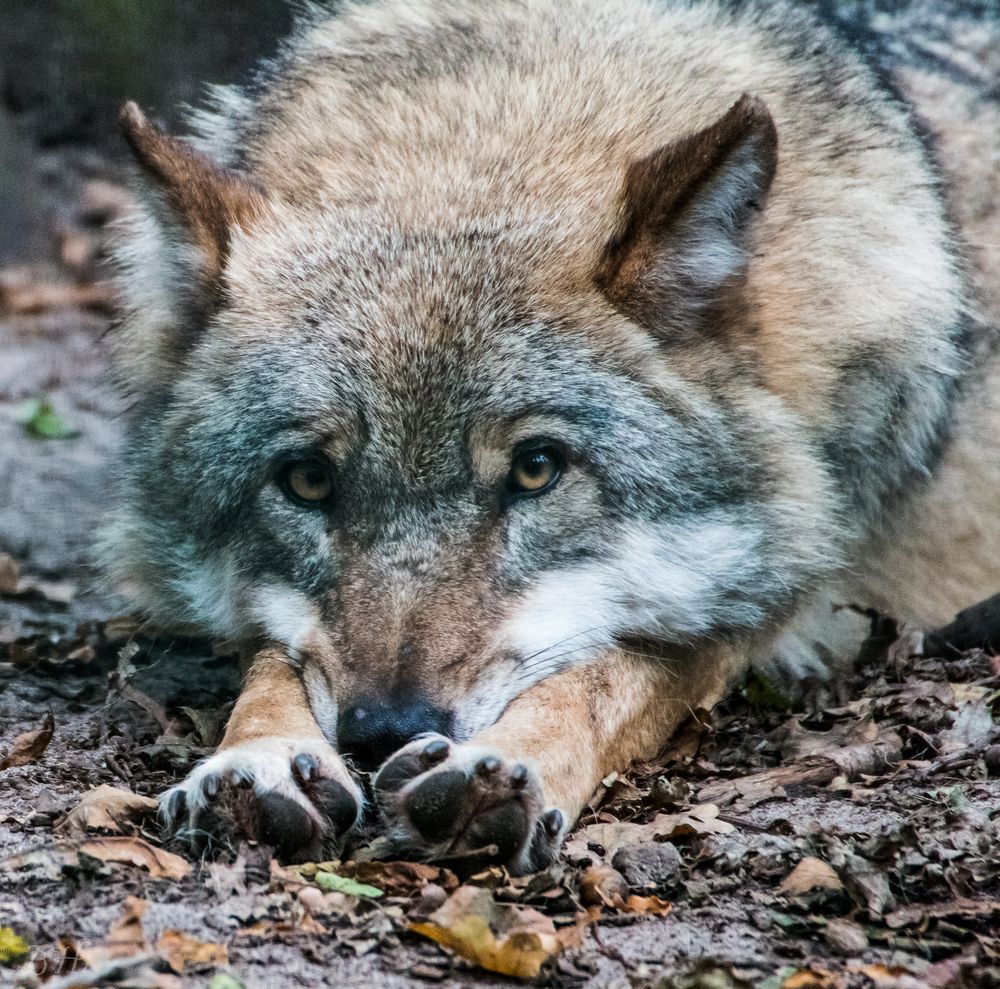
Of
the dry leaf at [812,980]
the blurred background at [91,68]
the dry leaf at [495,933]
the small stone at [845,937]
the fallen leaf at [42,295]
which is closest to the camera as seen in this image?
the dry leaf at [812,980]

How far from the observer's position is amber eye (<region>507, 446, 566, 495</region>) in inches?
154

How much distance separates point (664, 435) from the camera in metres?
4.02

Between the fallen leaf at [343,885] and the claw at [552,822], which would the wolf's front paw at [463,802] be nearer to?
the claw at [552,822]

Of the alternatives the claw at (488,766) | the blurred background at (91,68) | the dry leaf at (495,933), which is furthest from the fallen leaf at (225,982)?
the blurred background at (91,68)

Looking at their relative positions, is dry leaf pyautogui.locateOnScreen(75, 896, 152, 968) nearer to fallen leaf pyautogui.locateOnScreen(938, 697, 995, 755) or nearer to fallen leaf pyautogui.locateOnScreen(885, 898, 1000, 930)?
fallen leaf pyautogui.locateOnScreen(885, 898, 1000, 930)

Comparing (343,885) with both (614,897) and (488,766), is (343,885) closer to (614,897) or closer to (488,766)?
(488,766)

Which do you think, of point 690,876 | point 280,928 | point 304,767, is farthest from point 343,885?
point 690,876

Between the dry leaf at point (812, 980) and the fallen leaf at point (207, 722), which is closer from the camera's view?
the dry leaf at point (812, 980)

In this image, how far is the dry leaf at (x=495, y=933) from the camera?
9.04 feet

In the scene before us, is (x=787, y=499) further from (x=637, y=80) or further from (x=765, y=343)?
(x=637, y=80)

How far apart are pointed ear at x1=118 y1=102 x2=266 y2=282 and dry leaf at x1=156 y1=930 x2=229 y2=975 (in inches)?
89.0

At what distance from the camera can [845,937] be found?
2.92m

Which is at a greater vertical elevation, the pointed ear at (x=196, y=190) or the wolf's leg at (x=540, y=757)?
the pointed ear at (x=196, y=190)

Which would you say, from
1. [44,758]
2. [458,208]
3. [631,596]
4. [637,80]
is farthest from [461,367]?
[44,758]
